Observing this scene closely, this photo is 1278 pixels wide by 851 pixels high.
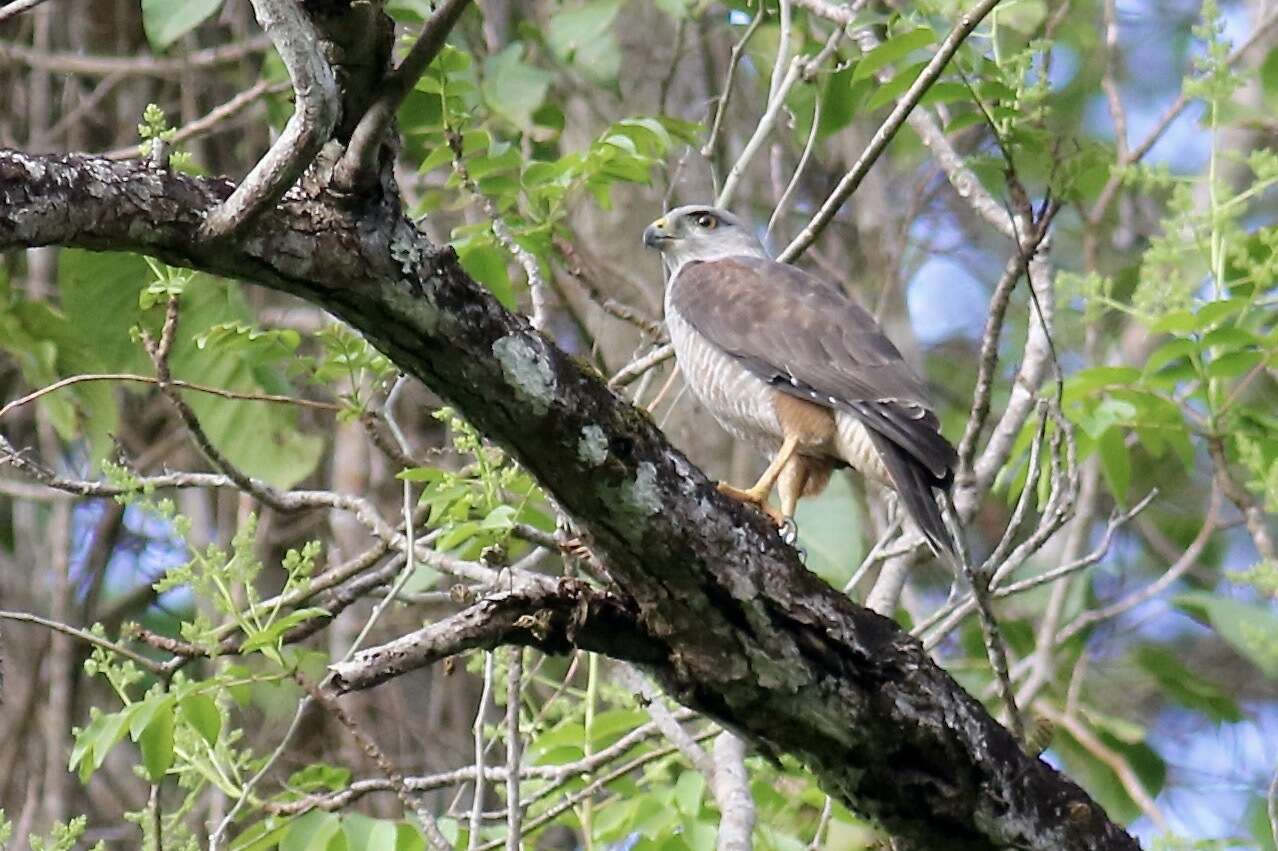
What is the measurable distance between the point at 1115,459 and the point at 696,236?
158 cm

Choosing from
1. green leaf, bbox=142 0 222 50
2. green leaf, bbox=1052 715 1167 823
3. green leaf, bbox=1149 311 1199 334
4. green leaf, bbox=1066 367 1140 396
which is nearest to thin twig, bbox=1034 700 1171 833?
green leaf, bbox=1052 715 1167 823

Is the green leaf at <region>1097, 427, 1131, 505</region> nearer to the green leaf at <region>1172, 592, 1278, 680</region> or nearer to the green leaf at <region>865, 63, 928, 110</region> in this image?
the green leaf at <region>1172, 592, 1278, 680</region>

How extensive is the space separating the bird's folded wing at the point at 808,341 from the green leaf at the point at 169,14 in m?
1.45

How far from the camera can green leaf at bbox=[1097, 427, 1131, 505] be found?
13.7 ft

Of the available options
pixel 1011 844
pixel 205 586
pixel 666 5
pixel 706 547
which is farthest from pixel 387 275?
pixel 666 5

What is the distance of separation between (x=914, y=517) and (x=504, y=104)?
158 centimetres

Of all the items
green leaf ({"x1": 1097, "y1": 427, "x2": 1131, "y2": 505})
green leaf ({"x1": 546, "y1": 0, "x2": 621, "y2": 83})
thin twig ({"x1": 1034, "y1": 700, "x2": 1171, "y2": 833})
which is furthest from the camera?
thin twig ({"x1": 1034, "y1": 700, "x2": 1171, "y2": 833})

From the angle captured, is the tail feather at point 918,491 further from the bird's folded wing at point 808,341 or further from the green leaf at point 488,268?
the green leaf at point 488,268

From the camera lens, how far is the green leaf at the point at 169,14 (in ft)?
13.7

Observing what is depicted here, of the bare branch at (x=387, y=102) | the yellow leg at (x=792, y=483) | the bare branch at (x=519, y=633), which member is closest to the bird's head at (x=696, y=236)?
the yellow leg at (x=792, y=483)

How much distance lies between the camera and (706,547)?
2.64m

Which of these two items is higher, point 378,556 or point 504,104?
point 504,104

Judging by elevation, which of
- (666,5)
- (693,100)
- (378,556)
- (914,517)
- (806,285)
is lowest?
(378,556)

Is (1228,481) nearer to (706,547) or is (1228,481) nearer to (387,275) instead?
(706,547)
